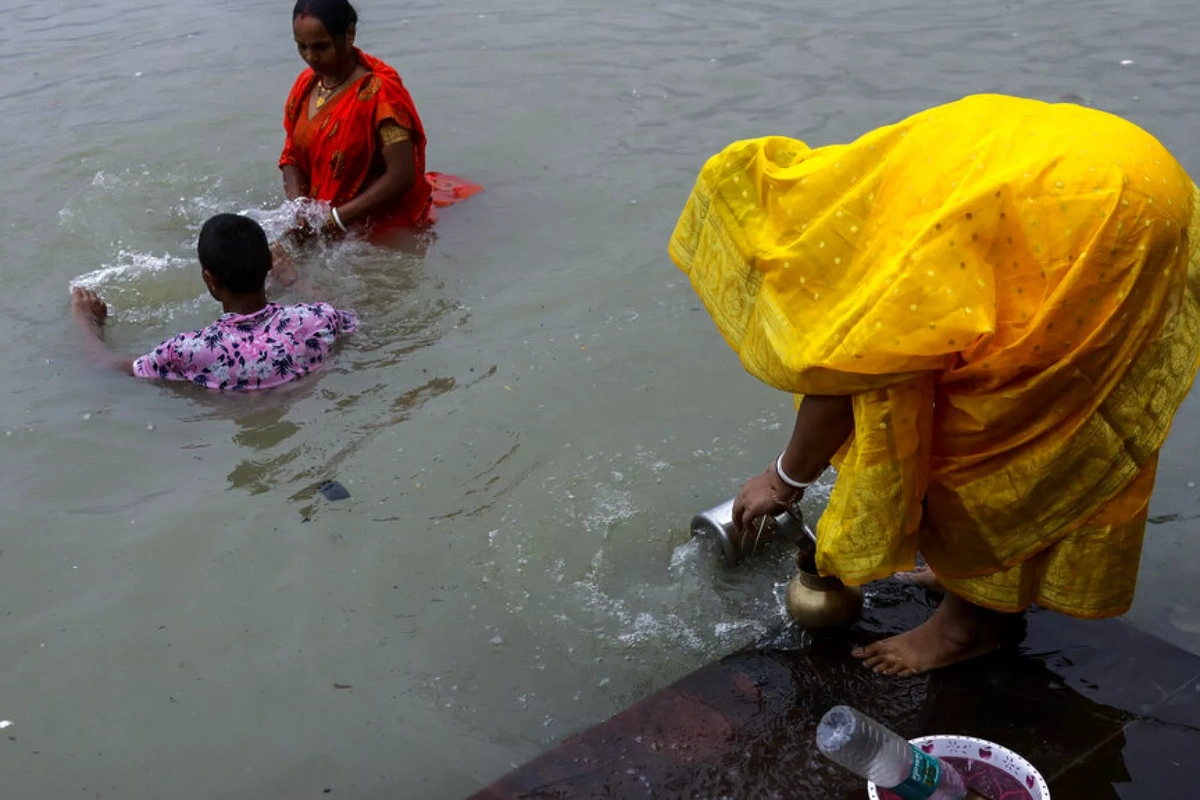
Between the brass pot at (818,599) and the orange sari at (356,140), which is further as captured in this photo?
the orange sari at (356,140)

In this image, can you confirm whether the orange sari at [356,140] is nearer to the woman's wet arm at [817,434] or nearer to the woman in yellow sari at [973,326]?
the woman in yellow sari at [973,326]

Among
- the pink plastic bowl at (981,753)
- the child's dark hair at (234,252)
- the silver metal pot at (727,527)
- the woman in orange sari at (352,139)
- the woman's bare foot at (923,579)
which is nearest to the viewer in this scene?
the pink plastic bowl at (981,753)

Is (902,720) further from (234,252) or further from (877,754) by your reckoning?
(234,252)

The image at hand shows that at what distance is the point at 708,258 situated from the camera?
262 centimetres

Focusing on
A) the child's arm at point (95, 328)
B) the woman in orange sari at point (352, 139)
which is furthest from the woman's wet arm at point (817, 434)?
the woman in orange sari at point (352, 139)

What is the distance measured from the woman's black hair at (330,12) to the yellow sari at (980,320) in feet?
9.75

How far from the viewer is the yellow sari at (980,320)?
2.13 metres

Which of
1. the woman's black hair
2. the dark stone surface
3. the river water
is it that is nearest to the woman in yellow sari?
the dark stone surface

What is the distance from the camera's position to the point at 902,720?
2.62 metres

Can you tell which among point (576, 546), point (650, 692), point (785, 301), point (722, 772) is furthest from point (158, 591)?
point (785, 301)

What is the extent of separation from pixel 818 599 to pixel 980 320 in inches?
36.6

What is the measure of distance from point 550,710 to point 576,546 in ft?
2.15

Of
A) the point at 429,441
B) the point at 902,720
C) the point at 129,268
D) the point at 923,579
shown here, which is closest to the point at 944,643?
the point at 902,720

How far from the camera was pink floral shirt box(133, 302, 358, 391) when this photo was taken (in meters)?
4.37
